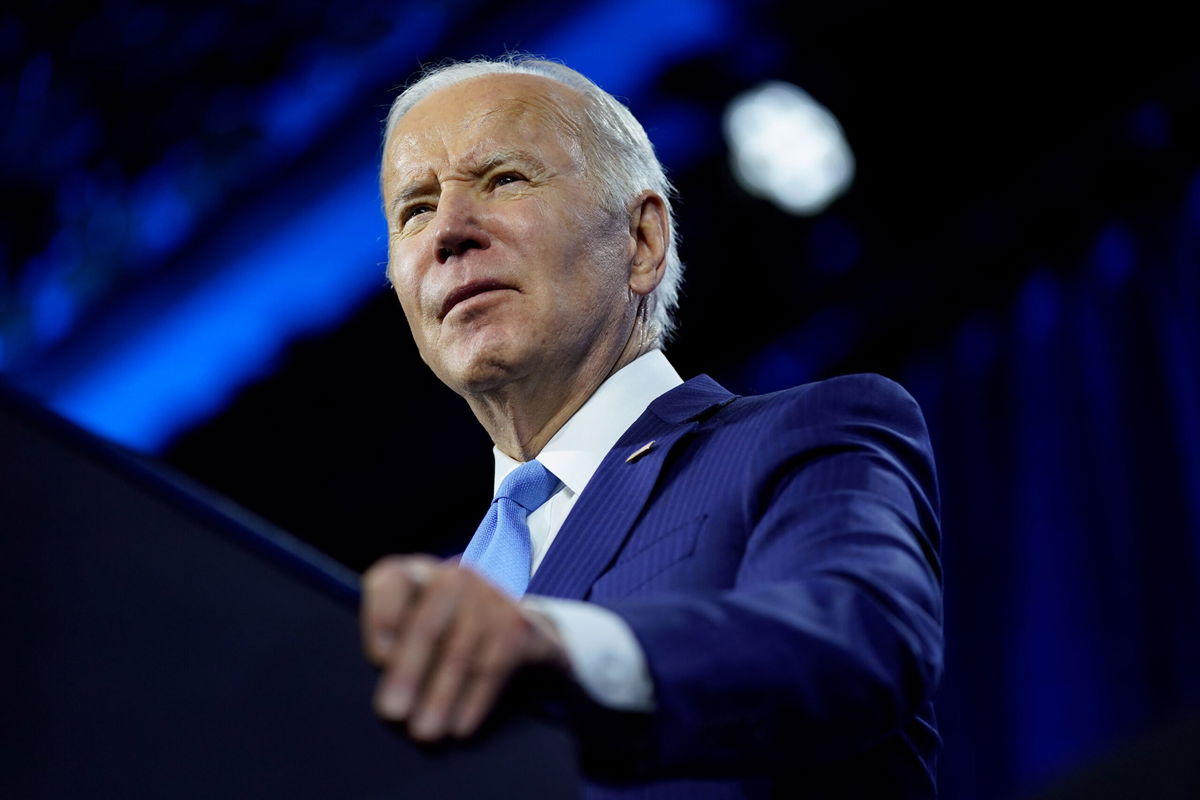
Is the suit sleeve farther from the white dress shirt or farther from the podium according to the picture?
the white dress shirt

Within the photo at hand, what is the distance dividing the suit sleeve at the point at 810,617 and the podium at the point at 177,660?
0.10 m

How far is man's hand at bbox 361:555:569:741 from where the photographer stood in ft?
1.91

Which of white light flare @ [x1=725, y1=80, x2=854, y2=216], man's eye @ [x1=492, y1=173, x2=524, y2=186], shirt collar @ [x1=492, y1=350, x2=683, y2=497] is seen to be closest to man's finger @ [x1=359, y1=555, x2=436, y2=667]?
shirt collar @ [x1=492, y1=350, x2=683, y2=497]

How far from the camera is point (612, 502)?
120cm

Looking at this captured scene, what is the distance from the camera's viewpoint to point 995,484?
3.38 meters

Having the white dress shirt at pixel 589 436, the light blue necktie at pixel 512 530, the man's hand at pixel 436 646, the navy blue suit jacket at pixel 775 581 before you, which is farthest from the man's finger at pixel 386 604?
the light blue necktie at pixel 512 530

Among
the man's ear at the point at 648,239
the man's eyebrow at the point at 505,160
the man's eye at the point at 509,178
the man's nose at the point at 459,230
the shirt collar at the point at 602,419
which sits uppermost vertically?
the man's eyebrow at the point at 505,160

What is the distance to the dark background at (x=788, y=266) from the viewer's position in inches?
115

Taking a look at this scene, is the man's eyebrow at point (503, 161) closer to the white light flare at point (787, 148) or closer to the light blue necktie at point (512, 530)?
the light blue necktie at point (512, 530)

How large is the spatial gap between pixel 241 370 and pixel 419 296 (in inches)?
A: 70.3

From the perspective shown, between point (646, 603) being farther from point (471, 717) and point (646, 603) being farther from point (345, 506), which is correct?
point (345, 506)

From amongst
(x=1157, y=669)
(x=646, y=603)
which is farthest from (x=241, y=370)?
(x=646, y=603)

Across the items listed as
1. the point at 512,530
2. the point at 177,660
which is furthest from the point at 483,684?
the point at 512,530

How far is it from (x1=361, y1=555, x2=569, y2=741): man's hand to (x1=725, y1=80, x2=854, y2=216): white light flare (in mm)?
2572
